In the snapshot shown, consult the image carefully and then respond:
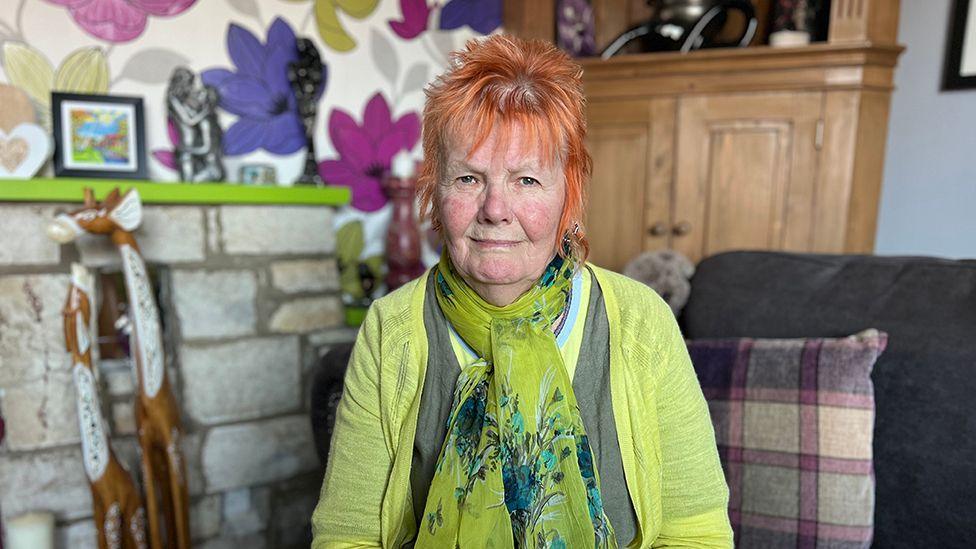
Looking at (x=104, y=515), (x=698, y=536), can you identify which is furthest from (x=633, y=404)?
(x=104, y=515)

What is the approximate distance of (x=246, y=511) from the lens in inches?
74.8

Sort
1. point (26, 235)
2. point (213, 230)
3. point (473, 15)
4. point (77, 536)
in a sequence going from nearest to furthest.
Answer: point (26, 235) < point (77, 536) < point (213, 230) < point (473, 15)

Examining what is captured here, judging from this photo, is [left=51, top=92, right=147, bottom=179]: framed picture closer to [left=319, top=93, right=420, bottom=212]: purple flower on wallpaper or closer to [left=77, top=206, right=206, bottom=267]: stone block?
[left=77, top=206, right=206, bottom=267]: stone block

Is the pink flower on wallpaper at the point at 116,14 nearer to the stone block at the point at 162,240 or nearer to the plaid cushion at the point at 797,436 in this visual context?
the stone block at the point at 162,240

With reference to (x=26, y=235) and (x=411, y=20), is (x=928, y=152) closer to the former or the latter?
(x=411, y=20)

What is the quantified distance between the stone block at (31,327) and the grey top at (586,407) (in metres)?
1.17

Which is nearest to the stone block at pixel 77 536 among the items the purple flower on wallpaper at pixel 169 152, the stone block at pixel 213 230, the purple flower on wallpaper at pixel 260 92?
the stone block at pixel 213 230

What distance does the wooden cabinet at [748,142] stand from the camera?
6.38 feet

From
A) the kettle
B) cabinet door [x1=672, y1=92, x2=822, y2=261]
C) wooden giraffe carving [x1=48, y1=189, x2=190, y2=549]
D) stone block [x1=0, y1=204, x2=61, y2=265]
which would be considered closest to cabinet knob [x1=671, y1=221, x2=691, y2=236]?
cabinet door [x1=672, y1=92, x2=822, y2=261]

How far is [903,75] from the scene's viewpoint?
2129 mm

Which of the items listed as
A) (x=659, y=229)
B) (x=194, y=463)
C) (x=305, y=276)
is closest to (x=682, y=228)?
(x=659, y=229)

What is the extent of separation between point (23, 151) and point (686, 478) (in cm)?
170

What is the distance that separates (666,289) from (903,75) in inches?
55.3

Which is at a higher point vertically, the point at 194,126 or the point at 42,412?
the point at 194,126
